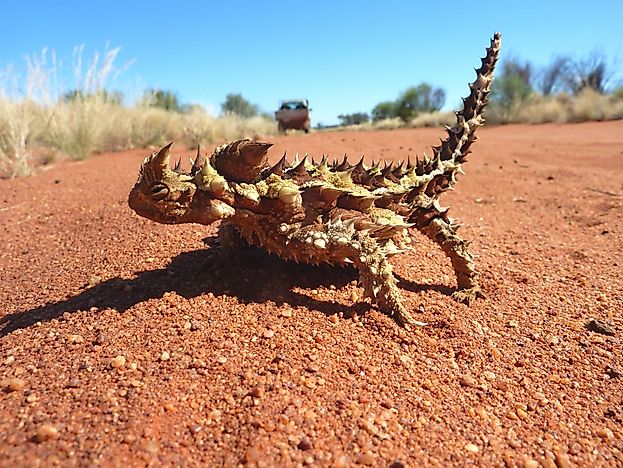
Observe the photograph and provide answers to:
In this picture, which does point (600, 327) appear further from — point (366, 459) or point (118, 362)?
point (118, 362)

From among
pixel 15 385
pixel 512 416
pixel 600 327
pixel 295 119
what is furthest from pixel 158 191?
pixel 295 119

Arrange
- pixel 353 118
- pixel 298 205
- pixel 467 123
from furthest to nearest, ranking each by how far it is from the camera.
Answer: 1. pixel 353 118
2. pixel 467 123
3. pixel 298 205

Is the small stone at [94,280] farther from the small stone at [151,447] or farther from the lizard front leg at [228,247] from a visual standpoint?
the small stone at [151,447]

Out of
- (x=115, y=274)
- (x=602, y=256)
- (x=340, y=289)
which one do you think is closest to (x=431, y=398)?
(x=340, y=289)

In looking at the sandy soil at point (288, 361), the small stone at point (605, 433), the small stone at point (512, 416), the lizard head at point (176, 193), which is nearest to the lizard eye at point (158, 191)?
the lizard head at point (176, 193)

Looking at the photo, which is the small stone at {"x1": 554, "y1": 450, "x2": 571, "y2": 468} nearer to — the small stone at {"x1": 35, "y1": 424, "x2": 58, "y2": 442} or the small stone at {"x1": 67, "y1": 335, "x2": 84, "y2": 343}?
the small stone at {"x1": 35, "y1": 424, "x2": 58, "y2": 442}

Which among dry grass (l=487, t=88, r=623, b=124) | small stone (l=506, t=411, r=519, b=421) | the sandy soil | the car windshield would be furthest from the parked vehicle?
small stone (l=506, t=411, r=519, b=421)

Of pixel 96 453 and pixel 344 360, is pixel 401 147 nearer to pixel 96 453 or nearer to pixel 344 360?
pixel 344 360

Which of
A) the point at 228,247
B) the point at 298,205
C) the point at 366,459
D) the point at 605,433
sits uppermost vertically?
the point at 298,205
